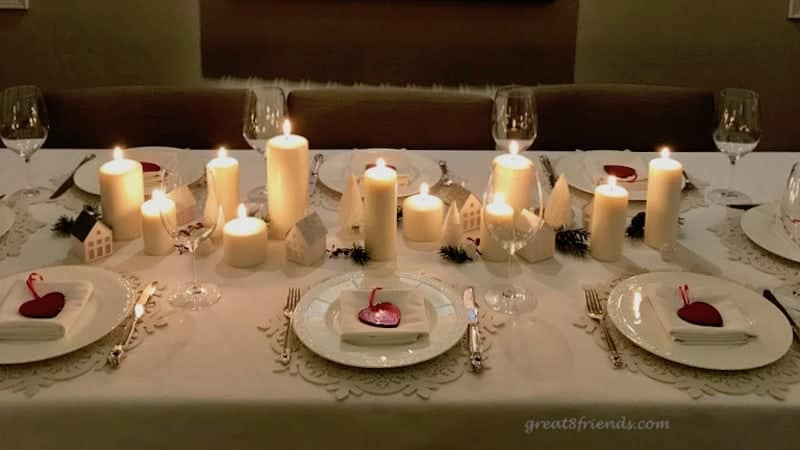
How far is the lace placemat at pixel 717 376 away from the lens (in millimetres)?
984

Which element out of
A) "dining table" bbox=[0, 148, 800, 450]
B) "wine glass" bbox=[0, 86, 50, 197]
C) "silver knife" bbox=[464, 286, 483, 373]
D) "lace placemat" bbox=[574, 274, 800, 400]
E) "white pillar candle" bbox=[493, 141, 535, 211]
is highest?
"wine glass" bbox=[0, 86, 50, 197]

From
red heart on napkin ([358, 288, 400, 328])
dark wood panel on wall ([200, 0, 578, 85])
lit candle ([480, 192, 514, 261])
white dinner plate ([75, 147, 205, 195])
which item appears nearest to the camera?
red heart on napkin ([358, 288, 400, 328])

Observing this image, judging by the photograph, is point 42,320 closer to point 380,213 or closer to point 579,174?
point 380,213

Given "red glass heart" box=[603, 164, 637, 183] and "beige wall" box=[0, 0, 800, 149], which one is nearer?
"red glass heart" box=[603, 164, 637, 183]

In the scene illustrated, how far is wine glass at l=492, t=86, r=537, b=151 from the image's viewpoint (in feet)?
4.72

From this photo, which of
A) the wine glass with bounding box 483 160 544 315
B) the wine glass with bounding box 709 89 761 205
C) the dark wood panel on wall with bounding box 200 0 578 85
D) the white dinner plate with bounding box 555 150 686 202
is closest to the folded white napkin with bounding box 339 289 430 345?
the wine glass with bounding box 483 160 544 315

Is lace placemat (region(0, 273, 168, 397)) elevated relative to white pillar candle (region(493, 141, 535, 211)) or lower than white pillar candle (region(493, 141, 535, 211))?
lower

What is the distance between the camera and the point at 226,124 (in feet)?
6.88

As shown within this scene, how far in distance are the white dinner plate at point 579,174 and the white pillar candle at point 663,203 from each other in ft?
0.61

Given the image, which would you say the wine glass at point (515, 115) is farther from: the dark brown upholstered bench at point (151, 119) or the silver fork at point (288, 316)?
the dark brown upholstered bench at point (151, 119)

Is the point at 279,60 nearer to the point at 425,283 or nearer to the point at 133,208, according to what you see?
the point at 133,208

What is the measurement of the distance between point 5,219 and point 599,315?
91 cm

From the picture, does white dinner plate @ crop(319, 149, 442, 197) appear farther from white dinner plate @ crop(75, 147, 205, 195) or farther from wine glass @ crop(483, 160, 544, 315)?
wine glass @ crop(483, 160, 544, 315)

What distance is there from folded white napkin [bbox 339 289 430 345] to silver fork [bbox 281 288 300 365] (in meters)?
0.06
